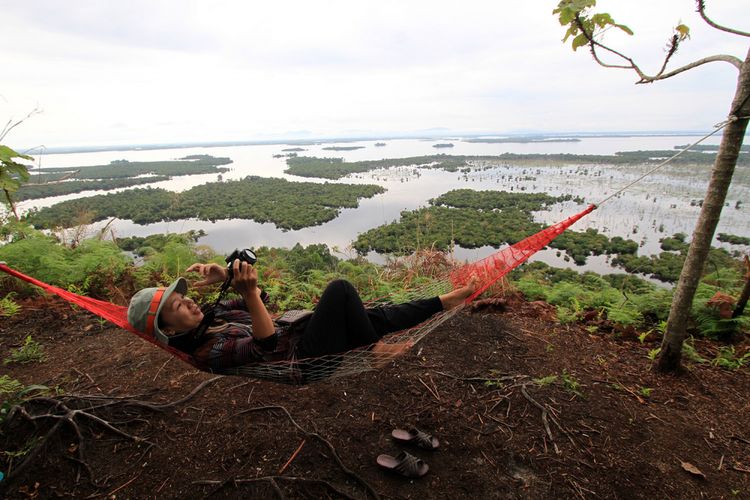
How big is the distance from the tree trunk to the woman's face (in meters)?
2.54

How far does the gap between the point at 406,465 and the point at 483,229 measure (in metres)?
21.0

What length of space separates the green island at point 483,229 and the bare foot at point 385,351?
10827mm

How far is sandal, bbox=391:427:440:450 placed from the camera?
1704 millimetres

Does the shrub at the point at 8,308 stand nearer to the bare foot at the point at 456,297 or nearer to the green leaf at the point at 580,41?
the bare foot at the point at 456,297

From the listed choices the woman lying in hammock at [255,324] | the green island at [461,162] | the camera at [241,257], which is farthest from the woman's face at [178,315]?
the green island at [461,162]

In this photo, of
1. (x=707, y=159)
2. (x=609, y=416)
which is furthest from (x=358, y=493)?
(x=707, y=159)

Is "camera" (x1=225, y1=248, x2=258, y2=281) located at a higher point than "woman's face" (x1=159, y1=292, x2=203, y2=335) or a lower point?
higher

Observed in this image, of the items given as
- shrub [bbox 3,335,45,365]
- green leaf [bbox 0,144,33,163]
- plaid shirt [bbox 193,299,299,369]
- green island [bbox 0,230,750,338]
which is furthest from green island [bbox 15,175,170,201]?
plaid shirt [bbox 193,299,299,369]

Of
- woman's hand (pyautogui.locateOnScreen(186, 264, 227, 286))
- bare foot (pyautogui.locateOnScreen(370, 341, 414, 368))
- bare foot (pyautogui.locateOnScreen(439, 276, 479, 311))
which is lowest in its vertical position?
bare foot (pyautogui.locateOnScreen(370, 341, 414, 368))

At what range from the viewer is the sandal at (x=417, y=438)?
5.59 ft

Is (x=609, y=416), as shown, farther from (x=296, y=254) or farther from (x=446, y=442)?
(x=296, y=254)

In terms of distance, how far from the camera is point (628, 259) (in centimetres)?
1619

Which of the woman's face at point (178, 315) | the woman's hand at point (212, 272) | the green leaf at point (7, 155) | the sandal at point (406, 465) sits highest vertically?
the green leaf at point (7, 155)

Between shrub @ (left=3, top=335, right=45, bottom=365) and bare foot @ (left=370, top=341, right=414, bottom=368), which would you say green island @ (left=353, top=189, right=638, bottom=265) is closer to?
shrub @ (left=3, top=335, right=45, bottom=365)
